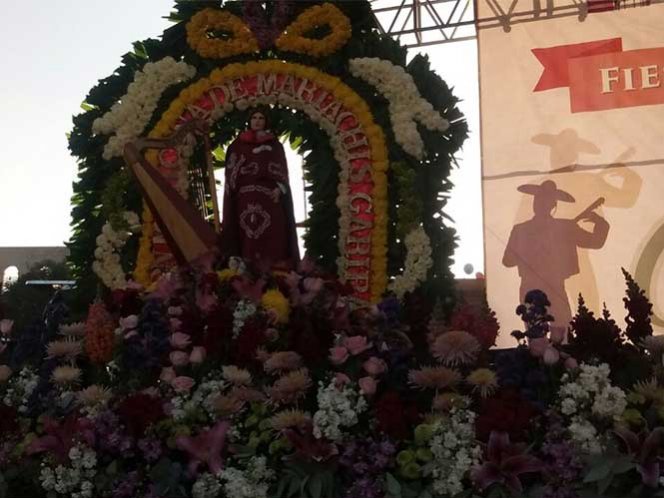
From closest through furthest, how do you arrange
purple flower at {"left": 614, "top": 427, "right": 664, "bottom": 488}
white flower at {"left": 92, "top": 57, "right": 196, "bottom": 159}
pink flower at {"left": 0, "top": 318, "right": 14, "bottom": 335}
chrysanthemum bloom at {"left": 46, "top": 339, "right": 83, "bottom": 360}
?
purple flower at {"left": 614, "top": 427, "right": 664, "bottom": 488} → chrysanthemum bloom at {"left": 46, "top": 339, "right": 83, "bottom": 360} → pink flower at {"left": 0, "top": 318, "right": 14, "bottom": 335} → white flower at {"left": 92, "top": 57, "right": 196, "bottom": 159}

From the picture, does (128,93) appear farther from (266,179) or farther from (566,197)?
(566,197)

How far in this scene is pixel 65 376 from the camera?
13.2 feet

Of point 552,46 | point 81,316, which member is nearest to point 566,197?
point 552,46

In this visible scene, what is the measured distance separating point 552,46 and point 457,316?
6.19m

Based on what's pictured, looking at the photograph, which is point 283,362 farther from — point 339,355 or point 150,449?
point 150,449

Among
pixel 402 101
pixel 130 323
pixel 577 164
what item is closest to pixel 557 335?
pixel 130 323

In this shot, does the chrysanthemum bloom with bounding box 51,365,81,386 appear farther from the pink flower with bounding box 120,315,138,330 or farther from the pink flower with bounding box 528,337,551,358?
the pink flower with bounding box 528,337,551,358

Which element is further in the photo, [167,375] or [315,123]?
[315,123]

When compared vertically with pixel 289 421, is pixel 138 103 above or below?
above

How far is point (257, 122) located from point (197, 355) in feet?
9.29

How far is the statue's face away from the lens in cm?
636

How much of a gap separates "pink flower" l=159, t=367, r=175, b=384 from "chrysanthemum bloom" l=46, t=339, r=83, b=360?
518mm

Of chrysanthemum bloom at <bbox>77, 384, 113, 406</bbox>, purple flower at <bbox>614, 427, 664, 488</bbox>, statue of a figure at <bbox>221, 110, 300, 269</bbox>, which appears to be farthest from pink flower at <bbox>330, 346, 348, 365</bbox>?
statue of a figure at <bbox>221, 110, 300, 269</bbox>

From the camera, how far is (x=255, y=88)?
665 centimetres
